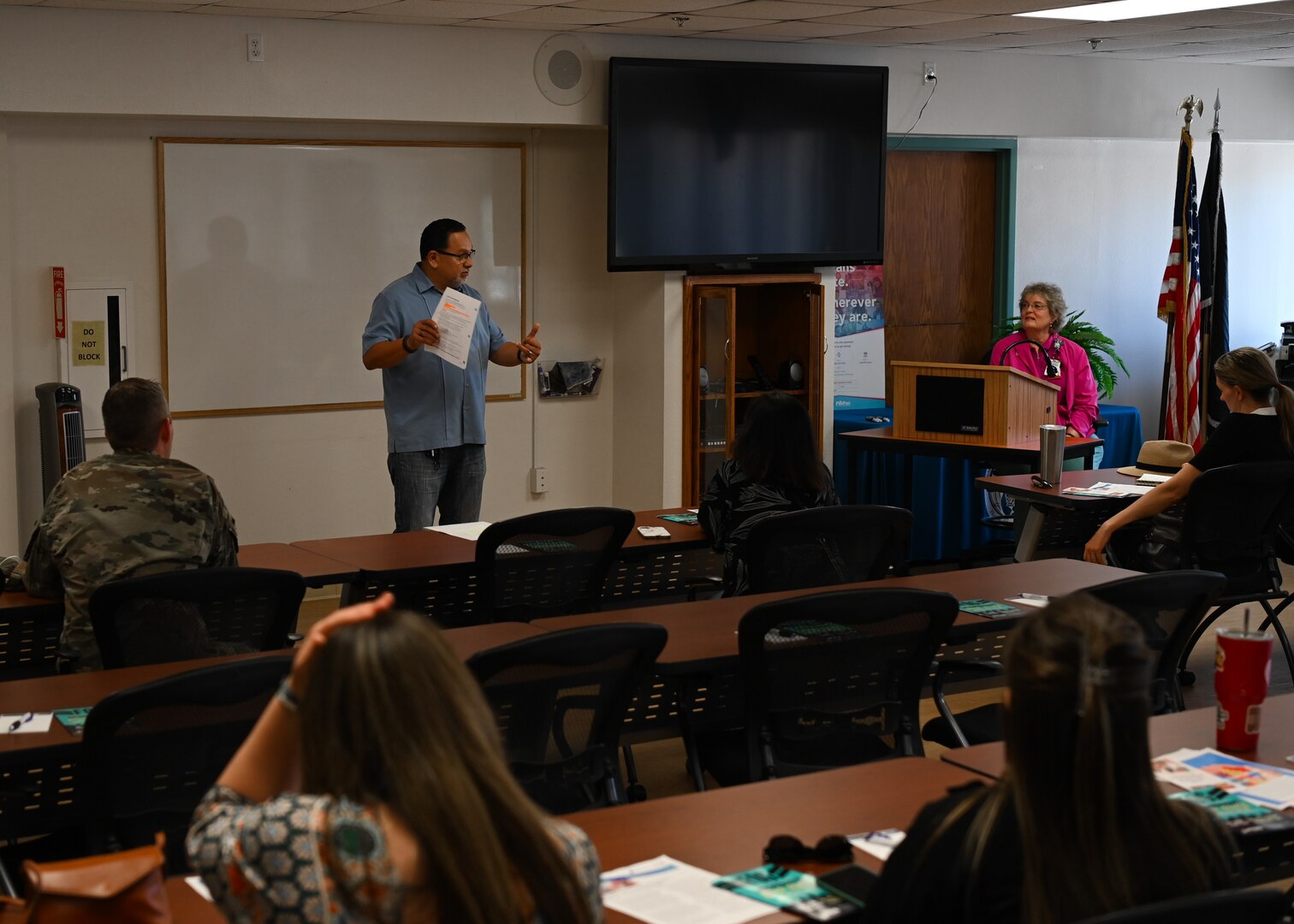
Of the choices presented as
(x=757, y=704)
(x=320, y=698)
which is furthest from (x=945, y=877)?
(x=757, y=704)

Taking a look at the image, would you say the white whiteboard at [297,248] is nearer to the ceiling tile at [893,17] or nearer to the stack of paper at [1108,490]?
the ceiling tile at [893,17]

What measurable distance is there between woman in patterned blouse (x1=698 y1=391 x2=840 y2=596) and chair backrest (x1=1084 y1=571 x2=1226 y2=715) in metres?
1.23

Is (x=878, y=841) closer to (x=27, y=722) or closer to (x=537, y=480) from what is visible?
(x=27, y=722)

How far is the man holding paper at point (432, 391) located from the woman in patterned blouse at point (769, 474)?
5.71ft

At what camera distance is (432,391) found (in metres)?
6.48

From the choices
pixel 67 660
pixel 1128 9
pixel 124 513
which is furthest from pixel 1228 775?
pixel 1128 9

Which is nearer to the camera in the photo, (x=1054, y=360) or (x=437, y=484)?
(x=437, y=484)

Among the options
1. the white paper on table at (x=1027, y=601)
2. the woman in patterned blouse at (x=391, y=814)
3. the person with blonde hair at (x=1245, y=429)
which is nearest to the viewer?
the woman in patterned blouse at (x=391, y=814)

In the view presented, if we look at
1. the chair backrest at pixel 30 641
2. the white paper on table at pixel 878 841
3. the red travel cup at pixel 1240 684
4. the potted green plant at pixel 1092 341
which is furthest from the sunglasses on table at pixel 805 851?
the potted green plant at pixel 1092 341

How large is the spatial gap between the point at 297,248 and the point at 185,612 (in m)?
3.90

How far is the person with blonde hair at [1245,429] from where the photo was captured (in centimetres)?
571

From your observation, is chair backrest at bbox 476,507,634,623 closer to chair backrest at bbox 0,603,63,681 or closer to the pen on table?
chair backrest at bbox 0,603,63,681

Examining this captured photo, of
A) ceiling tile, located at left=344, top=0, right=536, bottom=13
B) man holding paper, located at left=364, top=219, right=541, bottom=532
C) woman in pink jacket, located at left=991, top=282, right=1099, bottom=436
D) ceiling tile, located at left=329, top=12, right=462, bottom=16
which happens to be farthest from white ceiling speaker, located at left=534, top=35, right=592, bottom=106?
woman in pink jacket, located at left=991, top=282, right=1099, bottom=436

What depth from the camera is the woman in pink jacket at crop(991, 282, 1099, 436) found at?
792cm
